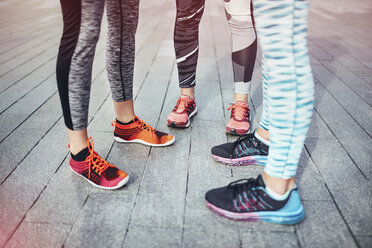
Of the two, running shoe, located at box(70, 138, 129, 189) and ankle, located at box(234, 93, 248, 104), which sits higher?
ankle, located at box(234, 93, 248, 104)

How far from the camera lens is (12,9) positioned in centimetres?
517

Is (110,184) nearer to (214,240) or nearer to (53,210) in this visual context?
(53,210)

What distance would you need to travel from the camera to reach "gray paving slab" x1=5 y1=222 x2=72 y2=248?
94 centimetres

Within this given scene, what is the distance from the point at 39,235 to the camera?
97 centimetres

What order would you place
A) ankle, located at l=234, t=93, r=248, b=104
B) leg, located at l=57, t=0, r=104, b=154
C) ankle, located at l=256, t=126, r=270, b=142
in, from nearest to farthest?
leg, located at l=57, t=0, r=104, b=154
ankle, located at l=256, t=126, r=270, b=142
ankle, located at l=234, t=93, r=248, b=104

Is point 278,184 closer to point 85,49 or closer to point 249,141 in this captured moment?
point 249,141

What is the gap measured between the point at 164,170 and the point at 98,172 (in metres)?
0.29

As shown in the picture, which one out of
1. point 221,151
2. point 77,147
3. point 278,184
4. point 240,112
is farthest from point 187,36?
point 278,184

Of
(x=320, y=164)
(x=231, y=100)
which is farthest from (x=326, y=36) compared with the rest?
(x=320, y=164)

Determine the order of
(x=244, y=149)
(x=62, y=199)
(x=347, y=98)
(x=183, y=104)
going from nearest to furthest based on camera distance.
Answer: (x=62, y=199) → (x=244, y=149) → (x=183, y=104) → (x=347, y=98)

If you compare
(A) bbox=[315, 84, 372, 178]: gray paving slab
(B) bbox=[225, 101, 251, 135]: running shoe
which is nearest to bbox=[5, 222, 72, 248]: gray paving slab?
(B) bbox=[225, 101, 251, 135]: running shoe

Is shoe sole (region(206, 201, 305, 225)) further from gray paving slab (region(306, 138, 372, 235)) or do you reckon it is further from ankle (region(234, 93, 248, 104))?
ankle (region(234, 93, 248, 104))

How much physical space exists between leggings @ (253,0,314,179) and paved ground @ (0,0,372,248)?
336 millimetres

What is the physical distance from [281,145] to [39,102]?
1.67 m
